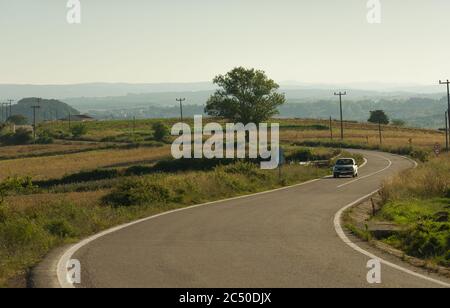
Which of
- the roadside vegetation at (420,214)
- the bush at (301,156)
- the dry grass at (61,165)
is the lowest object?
the dry grass at (61,165)

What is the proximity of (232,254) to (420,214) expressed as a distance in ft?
26.6

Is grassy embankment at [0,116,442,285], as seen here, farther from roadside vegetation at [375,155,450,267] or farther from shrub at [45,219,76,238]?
roadside vegetation at [375,155,450,267]

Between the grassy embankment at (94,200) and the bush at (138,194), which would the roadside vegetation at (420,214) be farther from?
the bush at (138,194)

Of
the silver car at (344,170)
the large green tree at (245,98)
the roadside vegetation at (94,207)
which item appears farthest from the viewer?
the large green tree at (245,98)

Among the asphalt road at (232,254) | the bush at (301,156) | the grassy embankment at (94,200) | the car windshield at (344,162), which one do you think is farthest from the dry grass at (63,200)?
the bush at (301,156)

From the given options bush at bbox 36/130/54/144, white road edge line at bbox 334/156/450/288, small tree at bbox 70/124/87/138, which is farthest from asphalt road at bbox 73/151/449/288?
small tree at bbox 70/124/87/138

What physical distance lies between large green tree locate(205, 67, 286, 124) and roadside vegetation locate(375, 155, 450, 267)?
56328 mm

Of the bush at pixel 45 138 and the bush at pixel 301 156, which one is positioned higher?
the bush at pixel 45 138

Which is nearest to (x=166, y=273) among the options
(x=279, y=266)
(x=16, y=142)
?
(x=279, y=266)

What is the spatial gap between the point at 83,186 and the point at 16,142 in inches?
3172

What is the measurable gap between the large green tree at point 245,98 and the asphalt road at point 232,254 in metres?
66.6

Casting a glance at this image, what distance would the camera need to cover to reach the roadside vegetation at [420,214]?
12.5 m

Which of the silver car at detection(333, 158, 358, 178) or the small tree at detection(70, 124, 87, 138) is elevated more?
the small tree at detection(70, 124, 87, 138)

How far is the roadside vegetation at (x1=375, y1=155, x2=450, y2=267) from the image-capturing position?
41.0 ft
